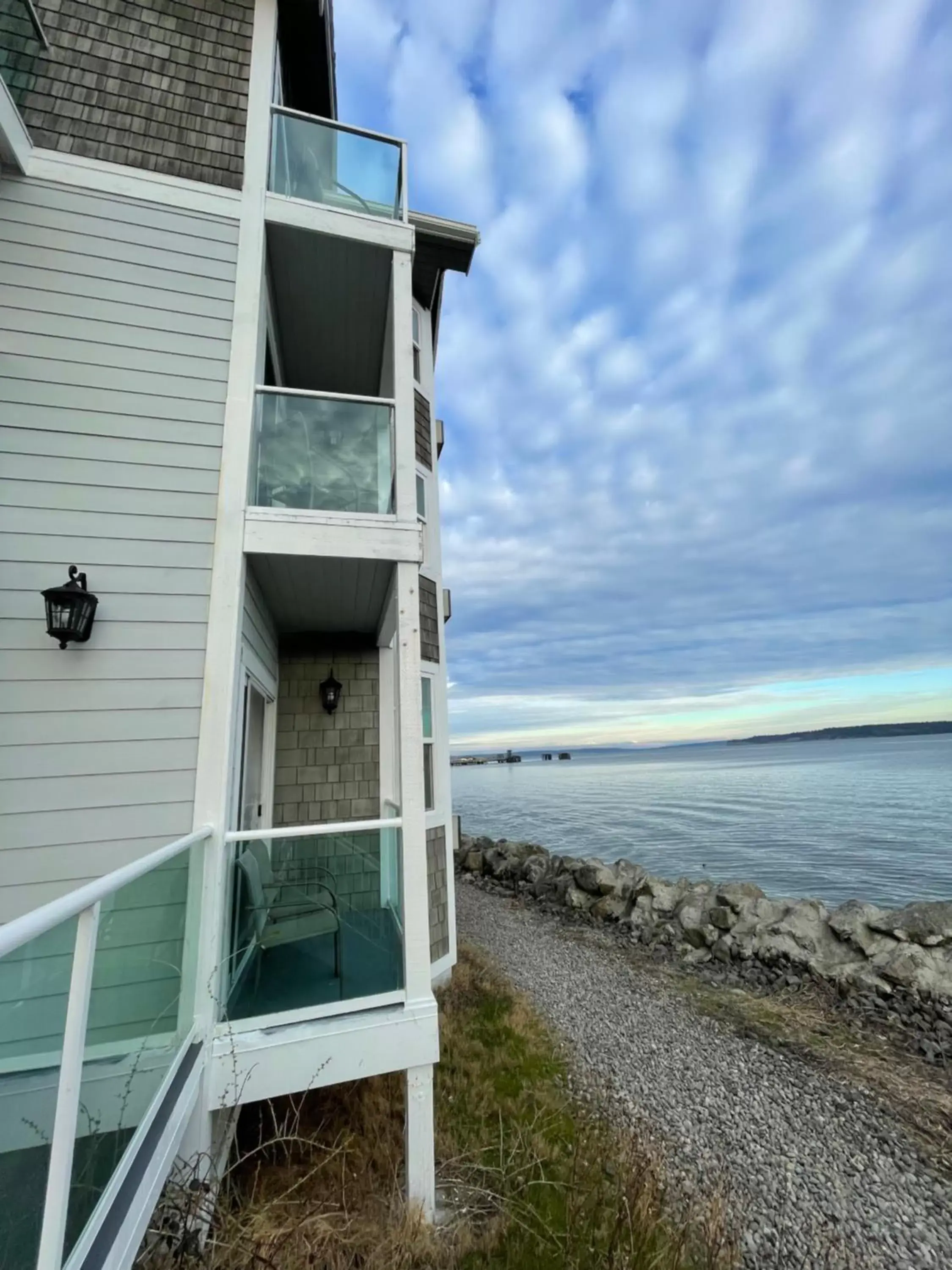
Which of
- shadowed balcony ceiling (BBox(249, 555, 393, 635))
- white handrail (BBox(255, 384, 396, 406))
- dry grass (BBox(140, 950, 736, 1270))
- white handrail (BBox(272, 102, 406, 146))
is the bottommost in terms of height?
dry grass (BBox(140, 950, 736, 1270))

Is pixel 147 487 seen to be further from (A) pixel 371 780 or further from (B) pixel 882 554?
(B) pixel 882 554

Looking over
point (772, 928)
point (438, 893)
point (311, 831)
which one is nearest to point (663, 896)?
point (772, 928)

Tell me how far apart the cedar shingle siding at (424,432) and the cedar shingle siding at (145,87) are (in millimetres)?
3408

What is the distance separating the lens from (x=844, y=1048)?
603cm

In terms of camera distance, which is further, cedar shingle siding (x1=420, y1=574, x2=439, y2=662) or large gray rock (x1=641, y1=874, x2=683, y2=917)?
large gray rock (x1=641, y1=874, x2=683, y2=917)

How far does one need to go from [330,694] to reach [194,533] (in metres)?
2.97

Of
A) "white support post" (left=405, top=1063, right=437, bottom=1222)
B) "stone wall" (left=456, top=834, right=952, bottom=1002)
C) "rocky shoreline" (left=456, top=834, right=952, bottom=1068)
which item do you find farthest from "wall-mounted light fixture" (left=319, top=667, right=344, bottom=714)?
"stone wall" (left=456, top=834, right=952, bottom=1002)

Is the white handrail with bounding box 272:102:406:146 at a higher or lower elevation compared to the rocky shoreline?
higher

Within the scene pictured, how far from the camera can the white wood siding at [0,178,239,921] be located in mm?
3254

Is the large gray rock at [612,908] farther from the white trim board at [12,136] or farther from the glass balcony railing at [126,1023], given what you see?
the white trim board at [12,136]

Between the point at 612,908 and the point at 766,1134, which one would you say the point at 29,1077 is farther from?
the point at 612,908

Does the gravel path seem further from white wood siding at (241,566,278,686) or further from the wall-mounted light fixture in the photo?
white wood siding at (241,566,278,686)

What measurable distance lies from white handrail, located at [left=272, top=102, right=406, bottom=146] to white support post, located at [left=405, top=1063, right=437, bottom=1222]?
7.35m

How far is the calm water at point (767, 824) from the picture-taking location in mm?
15188
